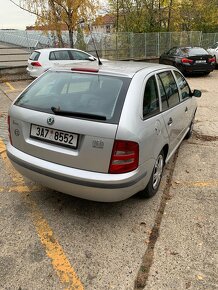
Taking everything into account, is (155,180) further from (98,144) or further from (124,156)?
(98,144)

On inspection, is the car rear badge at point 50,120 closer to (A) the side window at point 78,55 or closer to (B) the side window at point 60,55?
(B) the side window at point 60,55

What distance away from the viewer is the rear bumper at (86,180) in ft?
9.16

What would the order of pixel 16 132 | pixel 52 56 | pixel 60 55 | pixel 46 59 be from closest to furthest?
pixel 16 132 < pixel 46 59 < pixel 52 56 < pixel 60 55

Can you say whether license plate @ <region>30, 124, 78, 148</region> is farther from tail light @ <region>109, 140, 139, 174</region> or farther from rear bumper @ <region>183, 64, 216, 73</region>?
rear bumper @ <region>183, 64, 216, 73</region>

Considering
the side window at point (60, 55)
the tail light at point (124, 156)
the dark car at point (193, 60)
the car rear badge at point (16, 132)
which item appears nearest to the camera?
the tail light at point (124, 156)

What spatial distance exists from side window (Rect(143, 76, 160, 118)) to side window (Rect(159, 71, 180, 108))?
23 cm

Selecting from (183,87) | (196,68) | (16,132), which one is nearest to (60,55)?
(196,68)

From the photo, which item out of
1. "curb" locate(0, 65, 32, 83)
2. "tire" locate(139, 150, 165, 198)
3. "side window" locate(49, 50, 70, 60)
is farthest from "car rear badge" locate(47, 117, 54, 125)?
"curb" locate(0, 65, 32, 83)

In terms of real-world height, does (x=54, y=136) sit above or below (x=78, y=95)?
below

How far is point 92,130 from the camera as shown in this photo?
9.00 feet

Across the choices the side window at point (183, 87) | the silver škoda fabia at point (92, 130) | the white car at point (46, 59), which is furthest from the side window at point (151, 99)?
the white car at point (46, 59)

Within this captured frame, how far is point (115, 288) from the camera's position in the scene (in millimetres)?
2393

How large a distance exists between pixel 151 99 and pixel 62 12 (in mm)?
12185

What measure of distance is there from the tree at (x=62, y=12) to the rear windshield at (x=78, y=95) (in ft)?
37.2
